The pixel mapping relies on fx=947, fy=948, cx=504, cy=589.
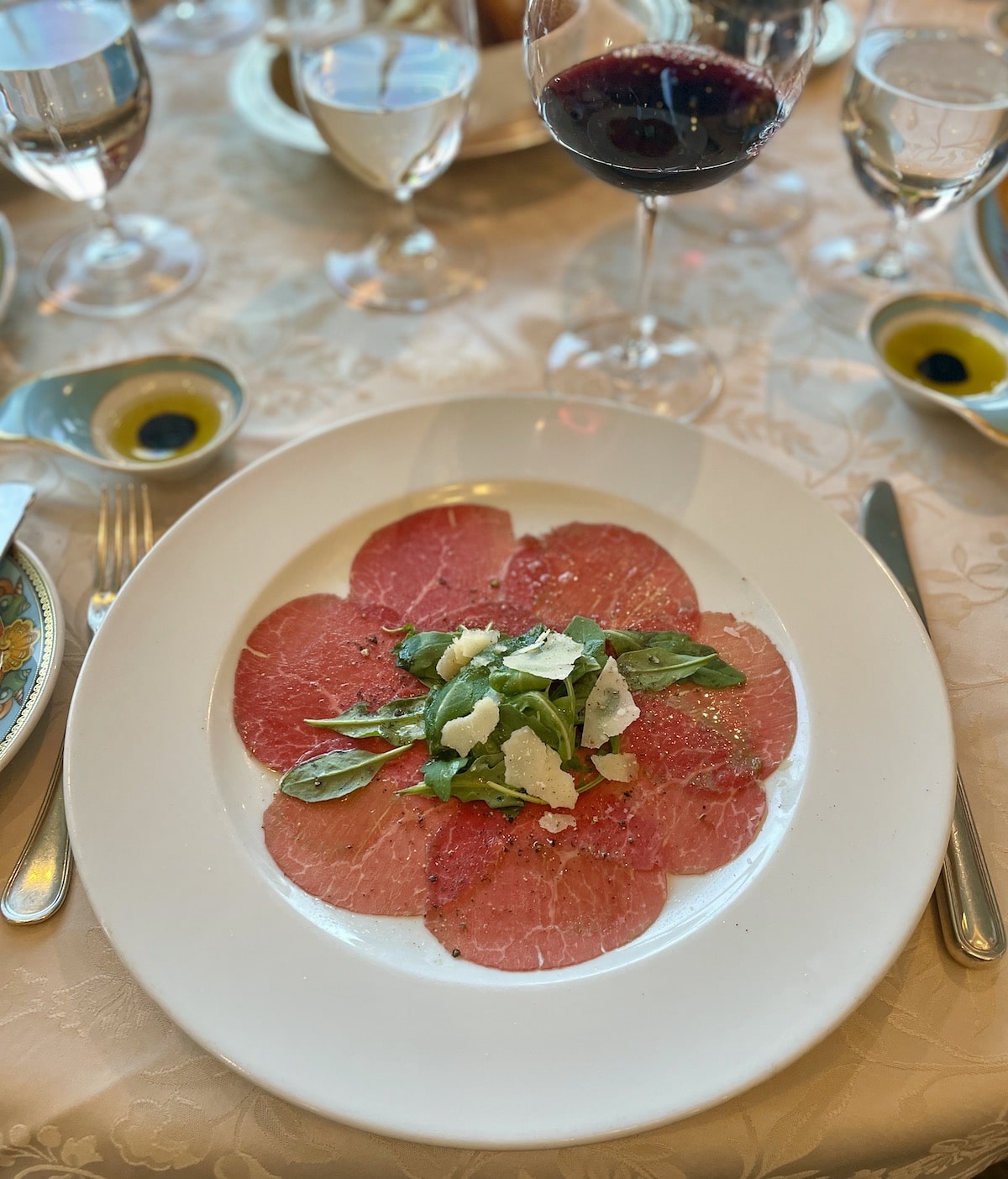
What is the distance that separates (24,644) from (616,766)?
632 millimetres

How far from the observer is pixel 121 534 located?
3.83ft

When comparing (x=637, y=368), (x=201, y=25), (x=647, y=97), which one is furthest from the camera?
(x=201, y=25)

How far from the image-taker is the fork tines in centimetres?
112

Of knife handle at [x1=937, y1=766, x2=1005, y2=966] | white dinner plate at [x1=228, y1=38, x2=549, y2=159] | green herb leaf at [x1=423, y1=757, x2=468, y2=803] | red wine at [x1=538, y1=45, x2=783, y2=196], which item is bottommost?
knife handle at [x1=937, y1=766, x2=1005, y2=966]

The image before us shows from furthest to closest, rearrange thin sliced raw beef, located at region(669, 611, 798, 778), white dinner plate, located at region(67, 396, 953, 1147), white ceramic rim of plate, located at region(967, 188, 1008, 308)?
1. white ceramic rim of plate, located at region(967, 188, 1008, 308)
2. thin sliced raw beef, located at region(669, 611, 798, 778)
3. white dinner plate, located at region(67, 396, 953, 1147)

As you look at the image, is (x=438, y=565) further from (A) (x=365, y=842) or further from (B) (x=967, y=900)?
(B) (x=967, y=900)

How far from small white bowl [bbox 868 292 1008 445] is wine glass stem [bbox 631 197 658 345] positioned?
12.3 inches

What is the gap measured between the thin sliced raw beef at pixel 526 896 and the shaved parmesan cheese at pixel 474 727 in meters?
0.07

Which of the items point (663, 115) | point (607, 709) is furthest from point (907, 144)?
point (607, 709)

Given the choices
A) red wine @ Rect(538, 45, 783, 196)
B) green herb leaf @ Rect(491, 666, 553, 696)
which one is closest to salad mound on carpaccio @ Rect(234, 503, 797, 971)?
green herb leaf @ Rect(491, 666, 553, 696)

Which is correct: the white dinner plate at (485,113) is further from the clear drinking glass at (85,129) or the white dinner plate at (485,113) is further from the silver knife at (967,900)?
the silver knife at (967,900)

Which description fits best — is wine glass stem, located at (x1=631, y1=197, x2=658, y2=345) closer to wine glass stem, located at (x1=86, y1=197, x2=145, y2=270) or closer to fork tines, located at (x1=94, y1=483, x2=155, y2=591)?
fork tines, located at (x1=94, y1=483, x2=155, y2=591)

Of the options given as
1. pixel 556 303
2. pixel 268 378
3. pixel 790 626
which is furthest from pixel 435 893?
pixel 556 303

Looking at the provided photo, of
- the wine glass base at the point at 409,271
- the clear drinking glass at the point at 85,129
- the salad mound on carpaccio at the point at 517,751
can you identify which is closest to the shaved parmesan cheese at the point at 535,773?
the salad mound on carpaccio at the point at 517,751
